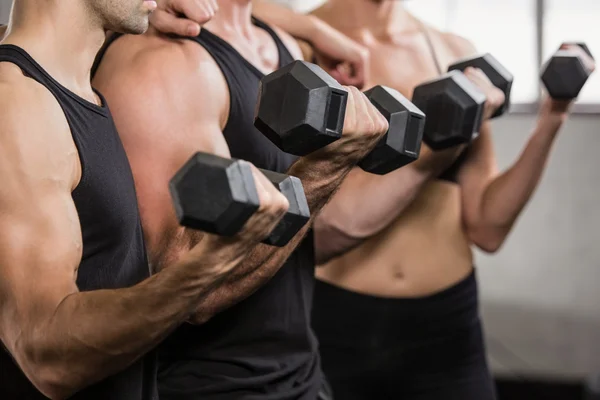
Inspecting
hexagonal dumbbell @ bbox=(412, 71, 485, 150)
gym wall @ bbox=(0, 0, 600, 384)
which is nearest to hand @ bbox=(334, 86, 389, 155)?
hexagonal dumbbell @ bbox=(412, 71, 485, 150)

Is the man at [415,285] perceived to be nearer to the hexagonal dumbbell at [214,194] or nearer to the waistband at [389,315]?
the waistband at [389,315]

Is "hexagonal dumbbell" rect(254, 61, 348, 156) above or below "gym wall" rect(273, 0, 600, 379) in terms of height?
above

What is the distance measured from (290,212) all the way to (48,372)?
0.84ft

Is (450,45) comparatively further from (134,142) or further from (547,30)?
(547,30)

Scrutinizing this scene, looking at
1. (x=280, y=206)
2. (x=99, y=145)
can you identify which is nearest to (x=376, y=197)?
(x=99, y=145)

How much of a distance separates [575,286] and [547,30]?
0.97m

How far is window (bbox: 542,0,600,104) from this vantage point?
10.8ft

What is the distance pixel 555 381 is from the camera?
10.2 feet

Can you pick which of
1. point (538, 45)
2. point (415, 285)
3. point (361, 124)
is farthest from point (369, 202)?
point (538, 45)

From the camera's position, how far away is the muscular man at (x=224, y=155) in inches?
42.6

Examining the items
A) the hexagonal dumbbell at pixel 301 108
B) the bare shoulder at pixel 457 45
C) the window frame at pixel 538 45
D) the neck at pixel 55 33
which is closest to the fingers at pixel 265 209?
the hexagonal dumbbell at pixel 301 108

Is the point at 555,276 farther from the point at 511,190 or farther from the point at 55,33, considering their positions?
the point at 55,33

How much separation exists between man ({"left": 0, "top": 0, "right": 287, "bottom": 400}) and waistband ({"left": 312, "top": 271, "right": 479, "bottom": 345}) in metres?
0.75

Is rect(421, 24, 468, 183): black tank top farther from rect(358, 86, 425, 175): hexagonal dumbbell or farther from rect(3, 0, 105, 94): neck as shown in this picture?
rect(3, 0, 105, 94): neck
